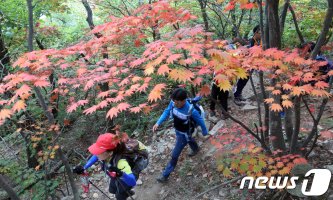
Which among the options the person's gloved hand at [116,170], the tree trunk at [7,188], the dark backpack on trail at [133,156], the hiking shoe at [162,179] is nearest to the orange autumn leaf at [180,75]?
the dark backpack on trail at [133,156]

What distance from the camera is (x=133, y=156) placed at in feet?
14.1

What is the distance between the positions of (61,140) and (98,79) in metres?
5.35

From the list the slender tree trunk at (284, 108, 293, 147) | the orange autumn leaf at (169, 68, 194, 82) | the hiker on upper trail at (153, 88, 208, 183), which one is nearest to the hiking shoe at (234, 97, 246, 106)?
the hiker on upper trail at (153, 88, 208, 183)

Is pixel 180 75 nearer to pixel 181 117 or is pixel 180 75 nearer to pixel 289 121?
pixel 181 117

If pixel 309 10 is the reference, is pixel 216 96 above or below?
below

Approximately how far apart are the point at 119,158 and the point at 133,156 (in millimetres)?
259

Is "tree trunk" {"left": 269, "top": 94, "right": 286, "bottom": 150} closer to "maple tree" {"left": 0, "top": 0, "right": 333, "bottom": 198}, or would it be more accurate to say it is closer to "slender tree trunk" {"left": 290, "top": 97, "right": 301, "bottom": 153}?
"maple tree" {"left": 0, "top": 0, "right": 333, "bottom": 198}

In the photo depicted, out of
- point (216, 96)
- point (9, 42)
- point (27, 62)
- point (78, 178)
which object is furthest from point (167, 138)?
point (9, 42)

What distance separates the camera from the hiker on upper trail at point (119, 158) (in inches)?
156

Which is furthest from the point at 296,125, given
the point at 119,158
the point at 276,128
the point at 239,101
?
the point at 239,101

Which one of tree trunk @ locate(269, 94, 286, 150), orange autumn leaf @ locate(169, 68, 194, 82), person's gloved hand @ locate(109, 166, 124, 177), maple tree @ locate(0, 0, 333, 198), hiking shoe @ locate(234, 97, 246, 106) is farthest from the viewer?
hiking shoe @ locate(234, 97, 246, 106)

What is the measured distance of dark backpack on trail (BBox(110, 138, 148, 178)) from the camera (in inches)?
163

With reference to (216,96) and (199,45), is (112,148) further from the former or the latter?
(216,96)

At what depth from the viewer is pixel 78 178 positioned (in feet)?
26.1
